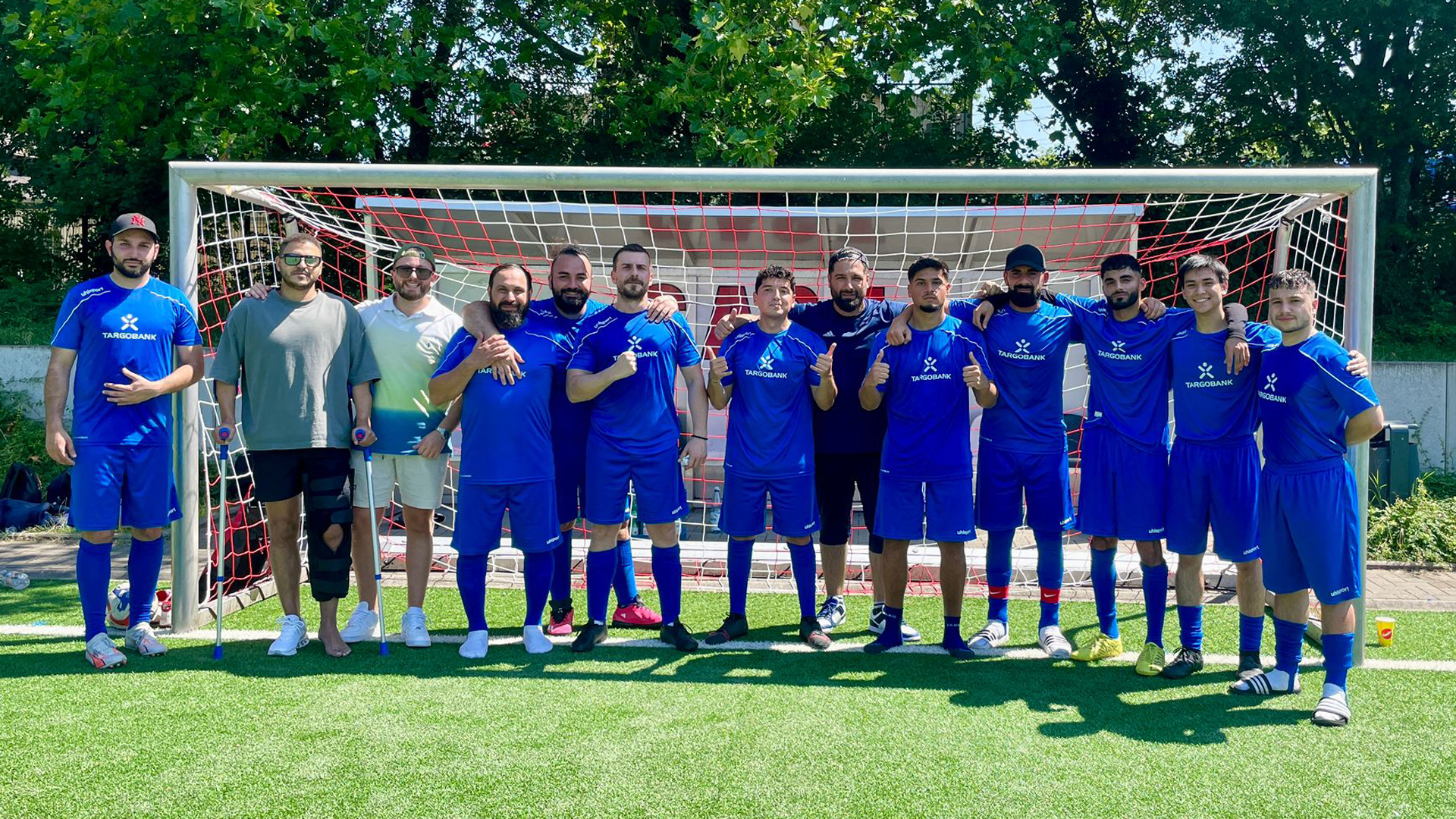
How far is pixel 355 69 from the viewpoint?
9852mm

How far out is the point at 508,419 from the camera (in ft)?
15.0

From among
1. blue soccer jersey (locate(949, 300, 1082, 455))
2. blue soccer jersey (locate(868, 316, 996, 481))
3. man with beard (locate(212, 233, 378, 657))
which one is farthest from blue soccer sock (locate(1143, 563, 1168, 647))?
man with beard (locate(212, 233, 378, 657))

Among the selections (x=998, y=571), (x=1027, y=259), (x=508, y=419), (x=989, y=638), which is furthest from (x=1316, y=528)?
(x=508, y=419)

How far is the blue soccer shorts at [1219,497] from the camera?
169 inches

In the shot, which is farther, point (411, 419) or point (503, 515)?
point (411, 419)

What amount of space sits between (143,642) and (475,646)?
1.48m

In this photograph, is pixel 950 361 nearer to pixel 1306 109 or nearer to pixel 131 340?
pixel 131 340

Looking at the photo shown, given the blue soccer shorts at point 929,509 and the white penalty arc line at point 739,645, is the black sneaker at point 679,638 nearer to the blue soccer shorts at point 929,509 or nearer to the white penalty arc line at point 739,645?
the white penalty arc line at point 739,645

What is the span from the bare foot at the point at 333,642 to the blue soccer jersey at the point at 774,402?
190cm

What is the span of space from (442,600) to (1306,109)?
43.7 feet

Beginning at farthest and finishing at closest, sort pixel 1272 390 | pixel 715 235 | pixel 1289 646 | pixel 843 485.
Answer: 1. pixel 715 235
2. pixel 843 485
3. pixel 1289 646
4. pixel 1272 390

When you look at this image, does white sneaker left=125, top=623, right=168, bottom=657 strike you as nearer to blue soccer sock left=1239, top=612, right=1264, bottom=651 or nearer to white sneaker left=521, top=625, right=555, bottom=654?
white sneaker left=521, top=625, right=555, bottom=654

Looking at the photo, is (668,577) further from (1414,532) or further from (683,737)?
(1414,532)

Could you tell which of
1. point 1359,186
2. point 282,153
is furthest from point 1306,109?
point 282,153
